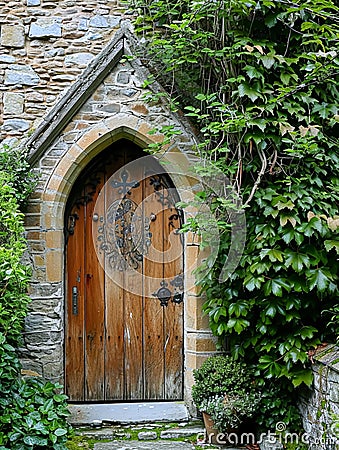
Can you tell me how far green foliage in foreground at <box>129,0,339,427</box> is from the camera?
12.4 feet

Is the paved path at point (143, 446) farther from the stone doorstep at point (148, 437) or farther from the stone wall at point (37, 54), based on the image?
the stone wall at point (37, 54)

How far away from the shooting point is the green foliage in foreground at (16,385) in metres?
3.47

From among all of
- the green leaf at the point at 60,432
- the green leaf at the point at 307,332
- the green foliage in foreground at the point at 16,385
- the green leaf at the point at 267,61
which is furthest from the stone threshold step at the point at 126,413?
the green leaf at the point at 267,61

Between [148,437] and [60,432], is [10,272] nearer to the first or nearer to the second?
[60,432]

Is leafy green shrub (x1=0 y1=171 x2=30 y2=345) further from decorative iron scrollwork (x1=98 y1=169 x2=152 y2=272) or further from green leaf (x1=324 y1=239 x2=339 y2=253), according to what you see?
green leaf (x1=324 y1=239 x2=339 y2=253)

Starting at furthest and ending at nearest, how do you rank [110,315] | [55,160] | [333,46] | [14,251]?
[110,315] < [55,160] < [333,46] < [14,251]

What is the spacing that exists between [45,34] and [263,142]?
2.17 metres

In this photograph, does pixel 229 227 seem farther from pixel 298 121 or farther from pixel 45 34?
A: pixel 45 34

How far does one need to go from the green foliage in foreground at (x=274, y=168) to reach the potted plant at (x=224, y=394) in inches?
4.8

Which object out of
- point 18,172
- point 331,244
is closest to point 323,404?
point 331,244

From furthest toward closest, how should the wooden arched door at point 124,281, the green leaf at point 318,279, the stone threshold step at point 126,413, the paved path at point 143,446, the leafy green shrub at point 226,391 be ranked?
the wooden arched door at point 124,281 < the stone threshold step at point 126,413 < the paved path at point 143,446 < the leafy green shrub at point 226,391 < the green leaf at point 318,279

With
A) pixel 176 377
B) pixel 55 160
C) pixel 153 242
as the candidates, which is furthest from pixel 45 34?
pixel 176 377

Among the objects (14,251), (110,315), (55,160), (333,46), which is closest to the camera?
(14,251)

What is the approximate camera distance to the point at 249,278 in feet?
12.6
